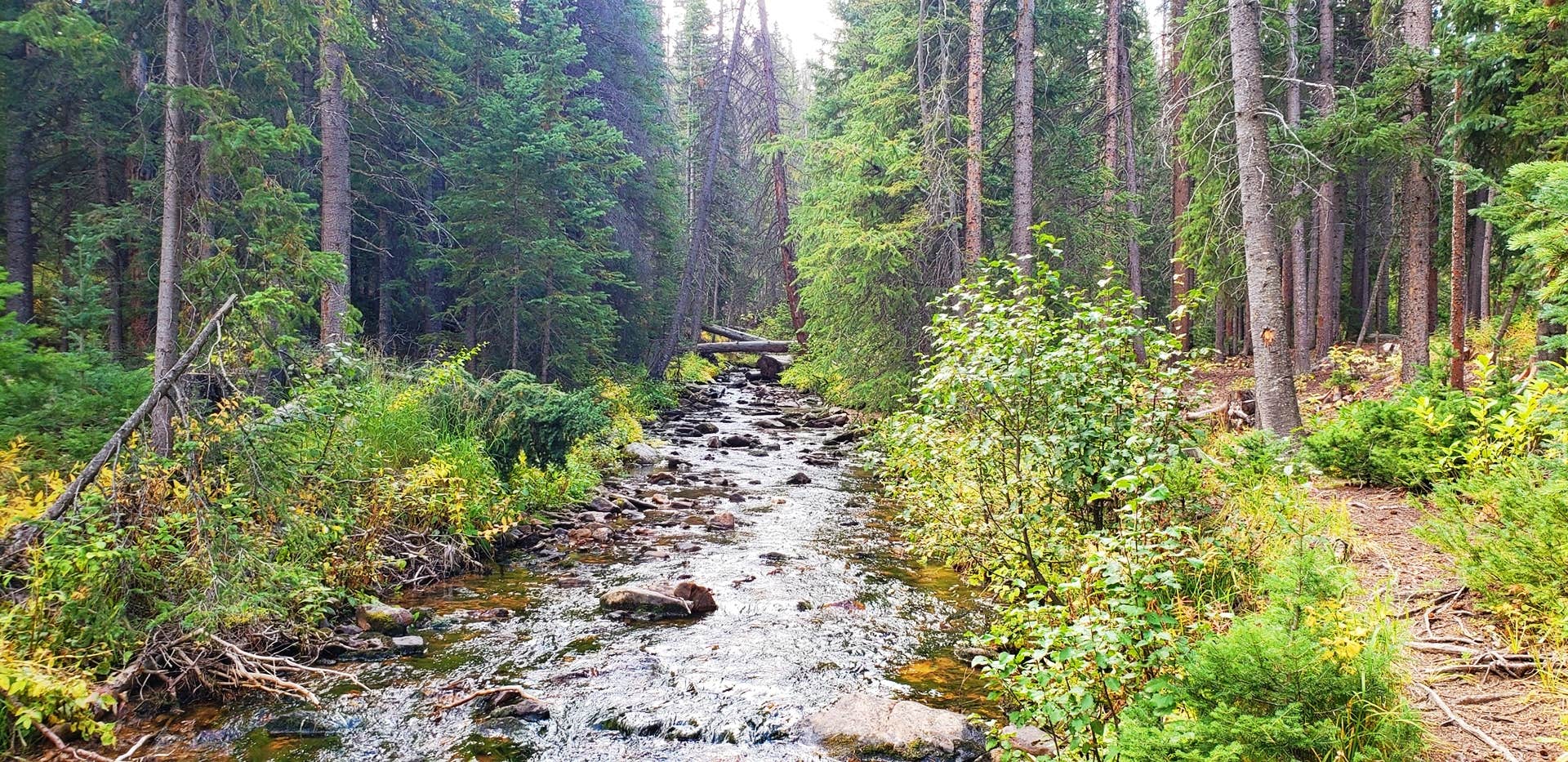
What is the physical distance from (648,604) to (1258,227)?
296 inches

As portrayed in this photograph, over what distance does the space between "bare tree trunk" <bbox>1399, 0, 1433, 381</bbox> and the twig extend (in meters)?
8.28

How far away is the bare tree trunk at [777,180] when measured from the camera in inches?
940

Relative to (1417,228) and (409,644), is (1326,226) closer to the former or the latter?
(1417,228)

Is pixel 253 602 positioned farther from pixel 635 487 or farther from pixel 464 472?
pixel 635 487

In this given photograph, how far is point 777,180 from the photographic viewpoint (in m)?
27.1

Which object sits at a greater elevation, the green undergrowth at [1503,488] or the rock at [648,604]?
the green undergrowth at [1503,488]

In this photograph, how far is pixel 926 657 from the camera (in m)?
5.85

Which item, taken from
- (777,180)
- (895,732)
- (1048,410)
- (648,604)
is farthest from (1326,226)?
(777,180)

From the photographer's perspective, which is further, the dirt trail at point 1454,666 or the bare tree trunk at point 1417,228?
the bare tree trunk at point 1417,228

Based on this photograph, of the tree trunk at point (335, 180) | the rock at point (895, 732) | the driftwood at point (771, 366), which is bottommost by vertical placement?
the rock at point (895, 732)

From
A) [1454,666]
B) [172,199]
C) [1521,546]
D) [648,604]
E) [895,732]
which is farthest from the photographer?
[172,199]

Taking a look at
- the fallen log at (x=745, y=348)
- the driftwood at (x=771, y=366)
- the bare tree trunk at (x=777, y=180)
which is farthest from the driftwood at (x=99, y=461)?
the driftwood at (x=771, y=366)

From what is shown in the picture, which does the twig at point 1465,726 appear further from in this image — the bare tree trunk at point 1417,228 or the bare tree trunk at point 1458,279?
the bare tree trunk at point 1417,228

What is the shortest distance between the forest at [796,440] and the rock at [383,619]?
0.09 m
